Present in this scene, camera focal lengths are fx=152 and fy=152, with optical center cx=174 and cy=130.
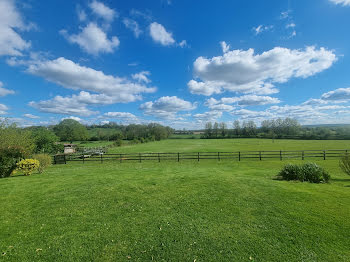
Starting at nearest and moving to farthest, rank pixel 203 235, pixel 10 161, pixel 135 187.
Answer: pixel 203 235, pixel 135 187, pixel 10 161

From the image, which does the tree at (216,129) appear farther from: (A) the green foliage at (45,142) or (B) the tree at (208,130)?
(A) the green foliage at (45,142)

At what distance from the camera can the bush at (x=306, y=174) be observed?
809 centimetres

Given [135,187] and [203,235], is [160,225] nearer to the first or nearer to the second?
[203,235]

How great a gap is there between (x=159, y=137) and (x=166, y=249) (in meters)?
87.7

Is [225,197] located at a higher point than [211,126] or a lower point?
lower

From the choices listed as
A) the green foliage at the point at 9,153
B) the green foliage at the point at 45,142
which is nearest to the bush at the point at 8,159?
the green foliage at the point at 9,153

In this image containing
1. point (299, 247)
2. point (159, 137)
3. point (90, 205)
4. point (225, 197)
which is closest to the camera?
point (299, 247)

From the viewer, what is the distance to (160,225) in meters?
4.35

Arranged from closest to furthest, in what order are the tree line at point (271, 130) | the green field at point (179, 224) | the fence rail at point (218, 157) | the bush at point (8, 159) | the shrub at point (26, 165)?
the green field at point (179, 224) < the shrub at point (26, 165) < the bush at point (8, 159) < the fence rail at point (218, 157) < the tree line at point (271, 130)

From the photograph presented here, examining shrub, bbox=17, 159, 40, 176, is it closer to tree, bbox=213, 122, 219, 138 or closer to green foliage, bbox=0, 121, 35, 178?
green foliage, bbox=0, 121, 35, 178

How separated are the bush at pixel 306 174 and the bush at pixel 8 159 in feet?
62.6

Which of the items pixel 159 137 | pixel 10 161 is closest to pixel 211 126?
pixel 159 137

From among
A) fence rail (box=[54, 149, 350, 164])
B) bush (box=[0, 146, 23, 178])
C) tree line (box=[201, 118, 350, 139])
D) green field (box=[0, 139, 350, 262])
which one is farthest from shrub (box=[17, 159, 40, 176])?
tree line (box=[201, 118, 350, 139])

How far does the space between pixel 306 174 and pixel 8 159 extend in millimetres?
20332
